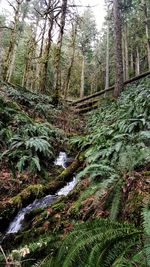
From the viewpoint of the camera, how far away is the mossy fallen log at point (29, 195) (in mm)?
5617

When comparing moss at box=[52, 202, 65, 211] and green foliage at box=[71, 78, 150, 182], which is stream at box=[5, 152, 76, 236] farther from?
green foliage at box=[71, 78, 150, 182]

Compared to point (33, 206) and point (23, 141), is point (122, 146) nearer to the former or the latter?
point (33, 206)

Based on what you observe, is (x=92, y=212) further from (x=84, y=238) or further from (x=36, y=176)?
(x=36, y=176)

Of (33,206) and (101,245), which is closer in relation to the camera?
(101,245)

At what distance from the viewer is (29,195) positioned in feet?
20.5

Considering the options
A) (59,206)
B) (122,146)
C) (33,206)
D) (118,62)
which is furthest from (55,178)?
(118,62)

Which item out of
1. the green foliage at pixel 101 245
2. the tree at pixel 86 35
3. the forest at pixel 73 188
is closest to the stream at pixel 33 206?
the forest at pixel 73 188

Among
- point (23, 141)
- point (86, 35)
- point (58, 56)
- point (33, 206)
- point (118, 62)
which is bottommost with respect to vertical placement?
point (33, 206)

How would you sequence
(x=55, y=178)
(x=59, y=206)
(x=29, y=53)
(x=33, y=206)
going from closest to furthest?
(x=59, y=206) < (x=33, y=206) < (x=55, y=178) < (x=29, y=53)

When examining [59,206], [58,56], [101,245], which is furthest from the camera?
[58,56]

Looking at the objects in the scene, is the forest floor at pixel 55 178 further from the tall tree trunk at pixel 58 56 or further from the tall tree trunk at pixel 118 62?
the tall tree trunk at pixel 118 62

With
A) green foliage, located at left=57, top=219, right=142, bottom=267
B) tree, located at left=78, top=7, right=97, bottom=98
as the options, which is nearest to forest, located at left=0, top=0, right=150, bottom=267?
green foliage, located at left=57, top=219, right=142, bottom=267

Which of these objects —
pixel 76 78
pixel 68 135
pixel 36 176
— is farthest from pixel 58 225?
pixel 76 78

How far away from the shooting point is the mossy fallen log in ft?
18.4
